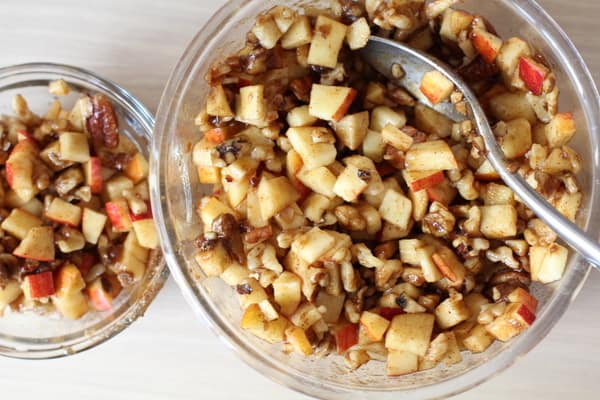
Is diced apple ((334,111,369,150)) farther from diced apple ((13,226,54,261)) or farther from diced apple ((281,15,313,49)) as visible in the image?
diced apple ((13,226,54,261))

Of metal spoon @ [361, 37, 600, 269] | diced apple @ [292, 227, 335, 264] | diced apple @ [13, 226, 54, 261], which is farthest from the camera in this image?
diced apple @ [13, 226, 54, 261]

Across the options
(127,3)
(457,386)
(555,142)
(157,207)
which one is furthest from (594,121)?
(127,3)

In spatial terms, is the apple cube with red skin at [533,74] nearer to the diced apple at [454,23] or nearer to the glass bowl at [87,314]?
the diced apple at [454,23]

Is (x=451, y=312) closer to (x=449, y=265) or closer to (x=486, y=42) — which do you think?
(x=449, y=265)

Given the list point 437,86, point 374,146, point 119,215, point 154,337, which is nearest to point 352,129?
point 374,146

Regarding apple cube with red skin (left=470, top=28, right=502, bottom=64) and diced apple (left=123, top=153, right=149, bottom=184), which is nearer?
apple cube with red skin (left=470, top=28, right=502, bottom=64)

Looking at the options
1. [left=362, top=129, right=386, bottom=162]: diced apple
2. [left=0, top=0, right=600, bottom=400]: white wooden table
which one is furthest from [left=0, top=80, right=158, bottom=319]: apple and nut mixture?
[left=362, top=129, right=386, bottom=162]: diced apple

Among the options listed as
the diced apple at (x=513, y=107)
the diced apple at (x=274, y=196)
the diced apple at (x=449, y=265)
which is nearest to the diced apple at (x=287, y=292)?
the diced apple at (x=274, y=196)
